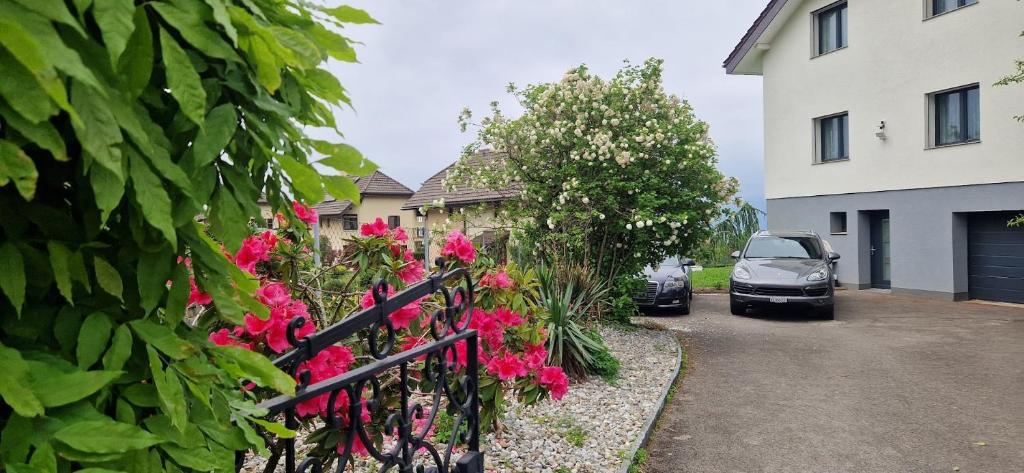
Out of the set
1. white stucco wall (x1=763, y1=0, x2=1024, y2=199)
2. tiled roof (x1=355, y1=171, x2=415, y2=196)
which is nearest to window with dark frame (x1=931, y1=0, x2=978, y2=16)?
white stucco wall (x1=763, y1=0, x2=1024, y2=199)

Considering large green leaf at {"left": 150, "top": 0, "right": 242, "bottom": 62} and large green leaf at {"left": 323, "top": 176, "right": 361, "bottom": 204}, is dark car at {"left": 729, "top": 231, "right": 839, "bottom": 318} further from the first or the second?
large green leaf at {"left": 150, "top": 0, "right": 242, "bottom": 62}

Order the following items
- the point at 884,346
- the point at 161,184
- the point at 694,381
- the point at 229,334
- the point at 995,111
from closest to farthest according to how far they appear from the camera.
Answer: the point at 161,184
the point at 229,334
the point at 694,381
the point at 884,346
the point at 995,111

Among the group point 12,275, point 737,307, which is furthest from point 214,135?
point 737,307

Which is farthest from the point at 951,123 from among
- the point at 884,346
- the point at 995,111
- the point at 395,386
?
the point at 395,386

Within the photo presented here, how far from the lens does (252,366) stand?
1198 mm

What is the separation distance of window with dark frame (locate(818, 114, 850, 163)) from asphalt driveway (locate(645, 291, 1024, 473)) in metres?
7.24

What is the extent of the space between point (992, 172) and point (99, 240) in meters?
18.5

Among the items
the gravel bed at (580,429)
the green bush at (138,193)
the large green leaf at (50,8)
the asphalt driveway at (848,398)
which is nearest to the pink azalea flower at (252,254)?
the gravel bed at (580,429)

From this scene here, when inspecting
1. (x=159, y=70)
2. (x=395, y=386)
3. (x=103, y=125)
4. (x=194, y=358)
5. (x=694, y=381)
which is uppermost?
(x=159, y=70)

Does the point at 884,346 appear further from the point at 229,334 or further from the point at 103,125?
the point at 103,125

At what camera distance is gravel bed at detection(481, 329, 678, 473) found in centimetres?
498

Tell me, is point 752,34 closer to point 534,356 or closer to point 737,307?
point 737,307

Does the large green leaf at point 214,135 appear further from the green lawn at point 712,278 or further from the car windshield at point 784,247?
the green lawn at point 712,278

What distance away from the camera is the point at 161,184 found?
927 millimetres
